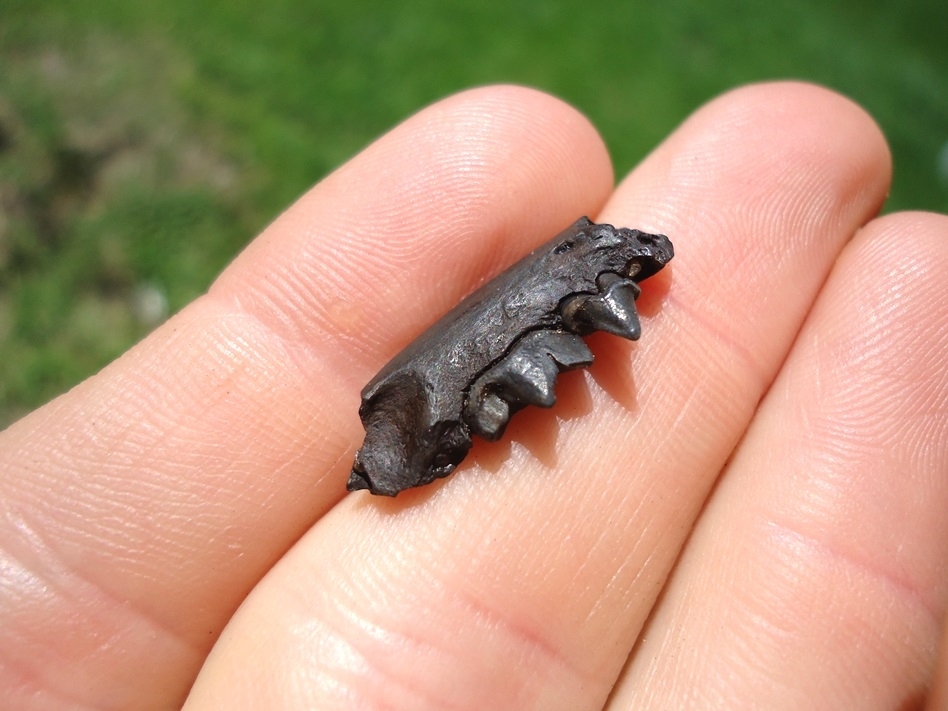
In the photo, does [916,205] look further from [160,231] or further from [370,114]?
[160,231]

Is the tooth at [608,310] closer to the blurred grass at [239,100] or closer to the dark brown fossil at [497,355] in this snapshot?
the dark brown fossil at [497,355]

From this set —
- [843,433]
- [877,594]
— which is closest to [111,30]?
[843,433]

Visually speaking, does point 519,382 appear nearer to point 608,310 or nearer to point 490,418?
point 490,418

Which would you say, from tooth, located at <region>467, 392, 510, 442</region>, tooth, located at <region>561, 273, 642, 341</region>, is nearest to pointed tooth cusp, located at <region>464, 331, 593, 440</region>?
tooth, located at <region>467, 392, 510, 442</region>

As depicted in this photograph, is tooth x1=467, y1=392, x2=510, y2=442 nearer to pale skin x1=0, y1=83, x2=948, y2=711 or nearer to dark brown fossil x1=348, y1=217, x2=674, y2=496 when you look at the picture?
dark brown fossil x1=348, y1=217, x2=674, y2=496

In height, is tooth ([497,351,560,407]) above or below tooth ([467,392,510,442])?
above

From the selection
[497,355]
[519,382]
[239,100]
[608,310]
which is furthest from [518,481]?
[239,100]

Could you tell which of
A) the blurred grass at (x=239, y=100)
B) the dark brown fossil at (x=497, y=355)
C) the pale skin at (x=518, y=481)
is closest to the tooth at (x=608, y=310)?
the dark brown fossil at (x=497, y=355)
